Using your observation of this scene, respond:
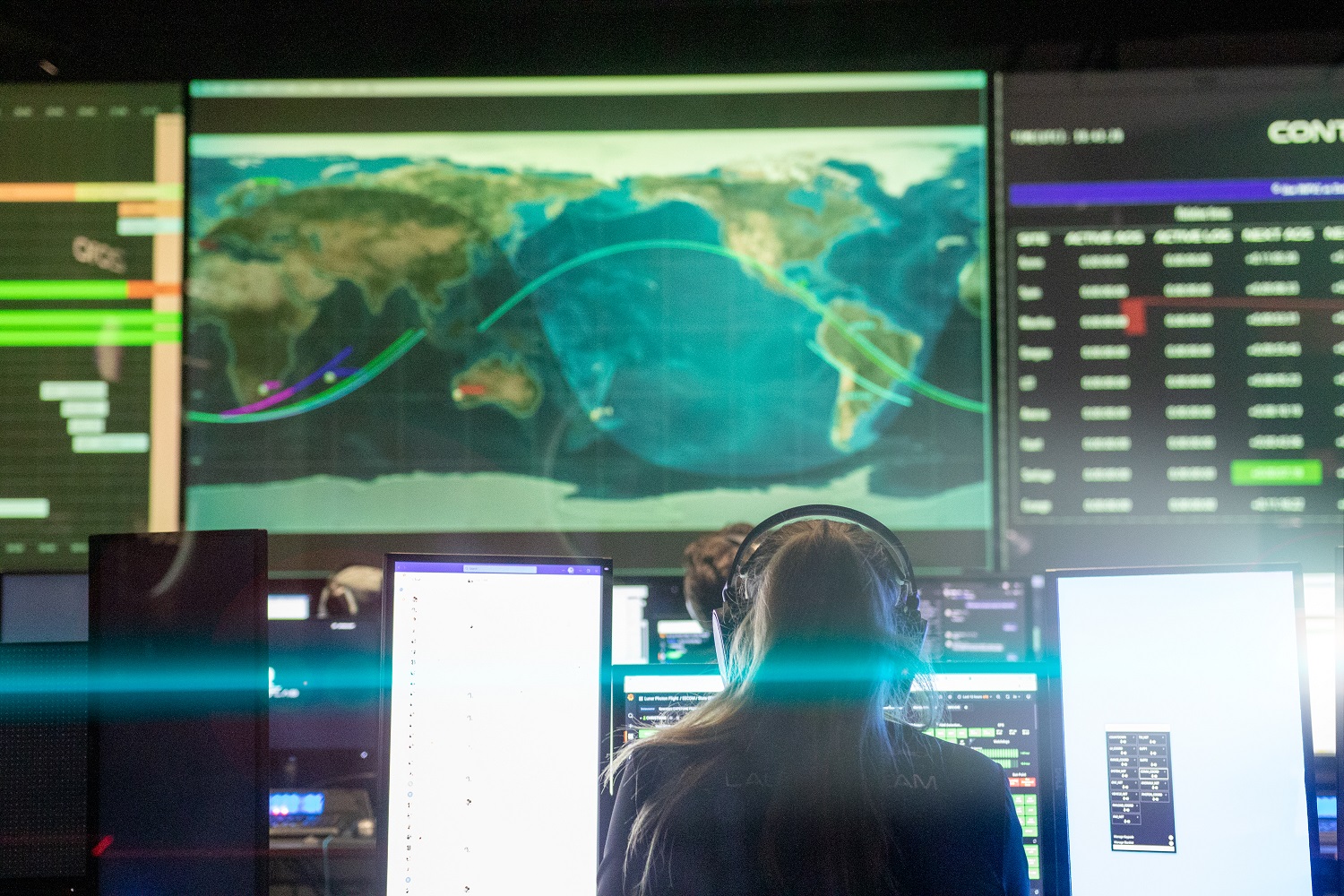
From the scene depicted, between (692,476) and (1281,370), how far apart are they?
1.95 metres

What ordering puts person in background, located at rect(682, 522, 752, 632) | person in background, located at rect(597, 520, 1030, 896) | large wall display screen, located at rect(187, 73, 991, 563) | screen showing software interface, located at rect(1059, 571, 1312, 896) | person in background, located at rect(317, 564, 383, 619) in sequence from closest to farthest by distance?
person in background, located at rect(597, 520, 1030, 896) → screen showing software interface, located at rect(1059, 571, 1312, 896) → person in background, located at rect(682, 522, 752, 632) → person in background, located at rect(317, 564, 383, 619) → large wall display screen, located at rect(187, 73, 991, 563)

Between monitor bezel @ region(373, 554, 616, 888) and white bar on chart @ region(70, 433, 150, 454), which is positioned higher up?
white bar on chart @ region(70, 433, 150, 454)

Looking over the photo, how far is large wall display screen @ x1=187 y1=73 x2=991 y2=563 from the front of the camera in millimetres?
3379

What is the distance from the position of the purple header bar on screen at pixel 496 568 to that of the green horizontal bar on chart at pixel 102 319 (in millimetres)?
2581

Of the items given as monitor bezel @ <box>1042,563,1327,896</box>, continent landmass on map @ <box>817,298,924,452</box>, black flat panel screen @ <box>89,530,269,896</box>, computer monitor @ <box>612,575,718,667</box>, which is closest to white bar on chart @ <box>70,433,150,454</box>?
computer monitor @ <box>612,575,718,667</box>

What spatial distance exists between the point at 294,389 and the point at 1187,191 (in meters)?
3.05

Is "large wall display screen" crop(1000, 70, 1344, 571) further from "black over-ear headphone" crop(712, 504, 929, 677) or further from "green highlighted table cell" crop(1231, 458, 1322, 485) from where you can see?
"black over-ear headphone" crop(712, 504, 929, 677)

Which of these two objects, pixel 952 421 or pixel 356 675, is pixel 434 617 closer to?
pixel 356 675

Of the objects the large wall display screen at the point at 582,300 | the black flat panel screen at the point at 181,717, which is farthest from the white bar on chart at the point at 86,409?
the black flat panel screen at the point at 181,717

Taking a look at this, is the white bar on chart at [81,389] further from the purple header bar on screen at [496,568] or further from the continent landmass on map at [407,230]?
the purple header bar on screen at [496,568]

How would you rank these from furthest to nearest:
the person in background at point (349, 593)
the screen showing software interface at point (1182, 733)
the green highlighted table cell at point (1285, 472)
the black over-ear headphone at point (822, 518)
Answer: the green highlighted table cell at point (1285, 472) < the person in background at point (349, 593) < the screen showing software interface at point (1182, 733) < the black over-ear headphone at point (822, 518)

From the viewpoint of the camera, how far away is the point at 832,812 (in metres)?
1.00

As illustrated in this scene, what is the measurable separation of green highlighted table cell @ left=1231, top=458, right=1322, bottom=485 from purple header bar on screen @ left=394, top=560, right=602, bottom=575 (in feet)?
9.26

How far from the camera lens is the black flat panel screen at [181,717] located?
3.72 ft
